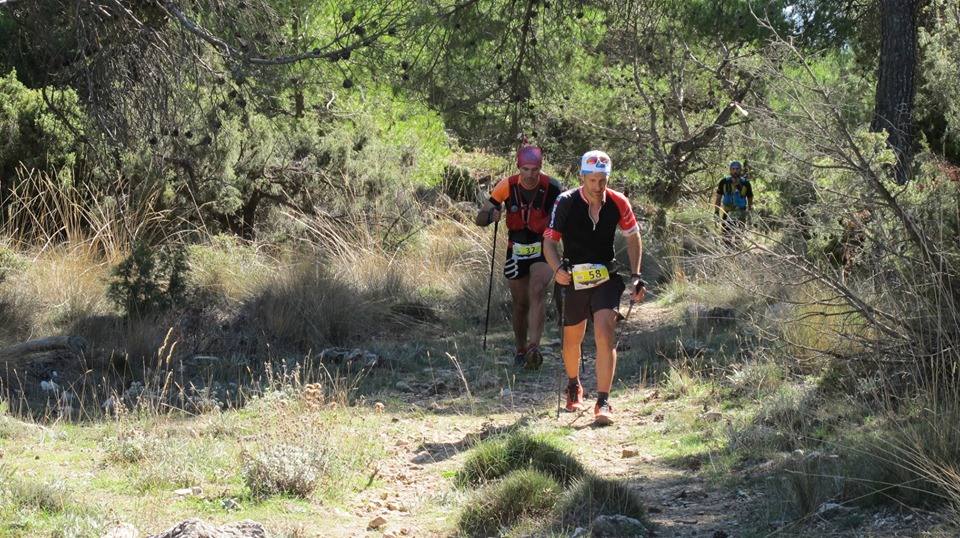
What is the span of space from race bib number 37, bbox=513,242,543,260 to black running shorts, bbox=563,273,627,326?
5.26 feet

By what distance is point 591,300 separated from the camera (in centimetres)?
800

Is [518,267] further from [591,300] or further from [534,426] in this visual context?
[534,426]

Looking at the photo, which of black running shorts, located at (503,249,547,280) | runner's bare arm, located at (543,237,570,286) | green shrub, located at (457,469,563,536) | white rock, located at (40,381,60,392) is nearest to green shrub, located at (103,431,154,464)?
green shrub, located at (457,469,563,536)

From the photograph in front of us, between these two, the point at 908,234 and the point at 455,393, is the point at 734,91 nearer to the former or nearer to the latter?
A: the point at 455,393

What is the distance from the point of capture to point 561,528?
5.42 m

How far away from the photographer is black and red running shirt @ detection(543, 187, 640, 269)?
791 cm

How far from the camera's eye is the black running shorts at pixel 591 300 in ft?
25.9

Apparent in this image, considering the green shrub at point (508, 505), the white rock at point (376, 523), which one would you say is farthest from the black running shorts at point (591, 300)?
the white rock at point (376, 523)

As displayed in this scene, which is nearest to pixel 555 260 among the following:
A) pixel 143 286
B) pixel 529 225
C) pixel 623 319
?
pixel 623 319

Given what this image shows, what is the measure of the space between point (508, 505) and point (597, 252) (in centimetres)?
266

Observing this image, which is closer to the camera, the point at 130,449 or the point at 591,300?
the point at 130,449

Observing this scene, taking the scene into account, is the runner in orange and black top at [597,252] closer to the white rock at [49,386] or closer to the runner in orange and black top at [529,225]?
the runner in orange and black top at [529,225]

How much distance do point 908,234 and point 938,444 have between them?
1.83 meters

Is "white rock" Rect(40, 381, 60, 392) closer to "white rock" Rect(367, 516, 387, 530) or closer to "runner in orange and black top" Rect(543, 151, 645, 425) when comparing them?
"runner in orange and black top" Rect(543, 151, 645, 425)
